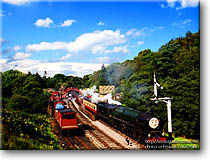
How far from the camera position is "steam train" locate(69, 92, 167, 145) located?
8.83 meters

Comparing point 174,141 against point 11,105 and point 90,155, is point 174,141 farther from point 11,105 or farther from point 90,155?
point 11,105

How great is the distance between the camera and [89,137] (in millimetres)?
10852

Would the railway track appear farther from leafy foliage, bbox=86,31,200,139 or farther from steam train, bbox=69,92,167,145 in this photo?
leafy foliage, bbox=86,31,200,139

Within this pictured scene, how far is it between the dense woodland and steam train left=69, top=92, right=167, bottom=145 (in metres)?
1.15

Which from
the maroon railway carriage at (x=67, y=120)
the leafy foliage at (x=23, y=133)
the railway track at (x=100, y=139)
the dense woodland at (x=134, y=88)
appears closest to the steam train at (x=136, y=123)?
the railway track at (x=100, y=139)

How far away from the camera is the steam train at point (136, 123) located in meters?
8.83

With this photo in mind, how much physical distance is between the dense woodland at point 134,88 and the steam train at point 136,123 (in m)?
1.15

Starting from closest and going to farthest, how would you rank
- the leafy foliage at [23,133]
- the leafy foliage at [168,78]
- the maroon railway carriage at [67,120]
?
the leafy foliage at [23,133] → the leafy foliage at [168,78] → the maroon railway carriage at [67,120]

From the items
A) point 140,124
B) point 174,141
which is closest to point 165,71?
point 140,124

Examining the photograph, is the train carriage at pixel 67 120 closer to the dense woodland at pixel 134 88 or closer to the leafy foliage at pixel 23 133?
the dense woodland at pixel 134 88

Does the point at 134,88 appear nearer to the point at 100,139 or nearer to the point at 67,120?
the point at 100,139

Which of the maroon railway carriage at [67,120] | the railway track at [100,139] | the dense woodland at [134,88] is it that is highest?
the dense woodland at [134,88]

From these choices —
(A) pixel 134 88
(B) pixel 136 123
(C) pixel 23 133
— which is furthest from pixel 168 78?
(C) pixel 23 133

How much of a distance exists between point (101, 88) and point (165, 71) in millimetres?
4963
